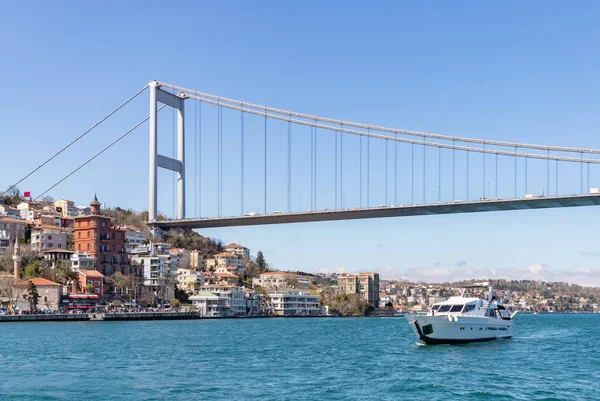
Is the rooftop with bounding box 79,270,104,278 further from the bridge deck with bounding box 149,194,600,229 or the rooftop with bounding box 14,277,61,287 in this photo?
the bridge deck with bounding box 149,194,600,229

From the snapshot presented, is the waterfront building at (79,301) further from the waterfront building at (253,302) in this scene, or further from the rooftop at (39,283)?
the waterfront building at (253,302)

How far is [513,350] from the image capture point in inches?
1448

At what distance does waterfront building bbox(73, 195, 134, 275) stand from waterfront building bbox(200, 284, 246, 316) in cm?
1165

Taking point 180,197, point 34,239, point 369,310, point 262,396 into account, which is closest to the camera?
point 262,396

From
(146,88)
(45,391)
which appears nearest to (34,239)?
(146,88)

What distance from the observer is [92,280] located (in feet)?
283

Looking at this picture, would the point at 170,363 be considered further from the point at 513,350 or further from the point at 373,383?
the point at 513,350

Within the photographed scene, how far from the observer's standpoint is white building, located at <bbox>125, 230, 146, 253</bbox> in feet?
357

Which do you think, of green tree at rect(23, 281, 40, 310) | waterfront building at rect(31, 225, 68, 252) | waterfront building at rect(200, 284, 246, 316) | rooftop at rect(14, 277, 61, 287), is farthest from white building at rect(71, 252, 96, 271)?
waterfront building at rect(200, 284, 246, 316)

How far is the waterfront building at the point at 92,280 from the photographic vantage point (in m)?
85.8

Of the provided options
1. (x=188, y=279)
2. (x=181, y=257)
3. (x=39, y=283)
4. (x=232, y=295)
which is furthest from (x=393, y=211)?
(x=181, y=257)

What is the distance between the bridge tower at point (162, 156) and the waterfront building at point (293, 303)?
3854 cm

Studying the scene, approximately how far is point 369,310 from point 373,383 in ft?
342

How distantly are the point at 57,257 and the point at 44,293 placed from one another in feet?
36.2
